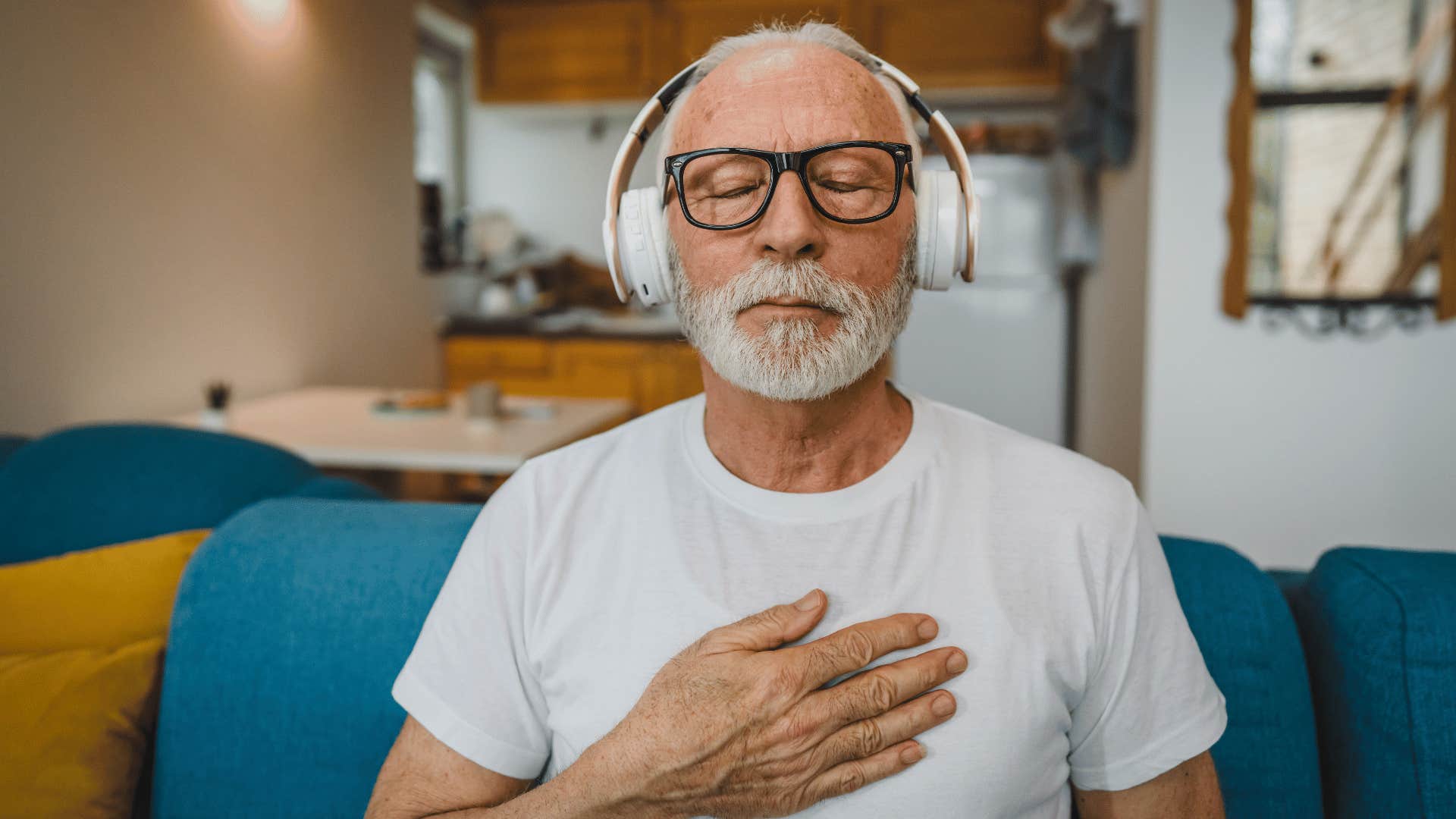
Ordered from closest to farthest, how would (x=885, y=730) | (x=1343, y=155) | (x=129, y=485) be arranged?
(x=885, y=730) → (x=129, y=485) → (x=1343, y=155)

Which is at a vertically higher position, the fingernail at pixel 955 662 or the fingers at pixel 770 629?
the fingers at pixel 770 629

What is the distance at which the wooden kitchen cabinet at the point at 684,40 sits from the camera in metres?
4.14

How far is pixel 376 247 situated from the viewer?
11.5ft

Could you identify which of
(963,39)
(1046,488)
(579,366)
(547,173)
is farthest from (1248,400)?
(547,173)

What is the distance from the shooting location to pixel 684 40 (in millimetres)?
4379

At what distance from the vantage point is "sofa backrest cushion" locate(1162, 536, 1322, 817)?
88 cm

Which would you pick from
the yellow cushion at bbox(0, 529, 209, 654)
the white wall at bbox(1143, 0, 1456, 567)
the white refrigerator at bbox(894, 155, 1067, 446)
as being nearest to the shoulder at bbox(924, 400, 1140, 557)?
the yellow cushion at bbox(0, 529, 209, 654)

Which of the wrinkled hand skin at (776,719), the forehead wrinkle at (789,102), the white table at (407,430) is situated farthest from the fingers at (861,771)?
the white table at (407,430)

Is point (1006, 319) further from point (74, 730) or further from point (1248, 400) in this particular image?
point (74, 730)

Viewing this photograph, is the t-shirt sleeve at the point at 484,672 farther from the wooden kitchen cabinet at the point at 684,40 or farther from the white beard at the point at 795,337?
the wooden kitchen cabinet at the point at 684,40

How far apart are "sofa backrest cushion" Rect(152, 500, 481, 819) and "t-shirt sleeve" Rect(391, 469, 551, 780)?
0.19 metres

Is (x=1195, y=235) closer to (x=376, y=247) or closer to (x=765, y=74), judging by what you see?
(x=765, y=74)

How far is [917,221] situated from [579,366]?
131 inches

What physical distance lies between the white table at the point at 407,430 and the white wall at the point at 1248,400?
166cm
